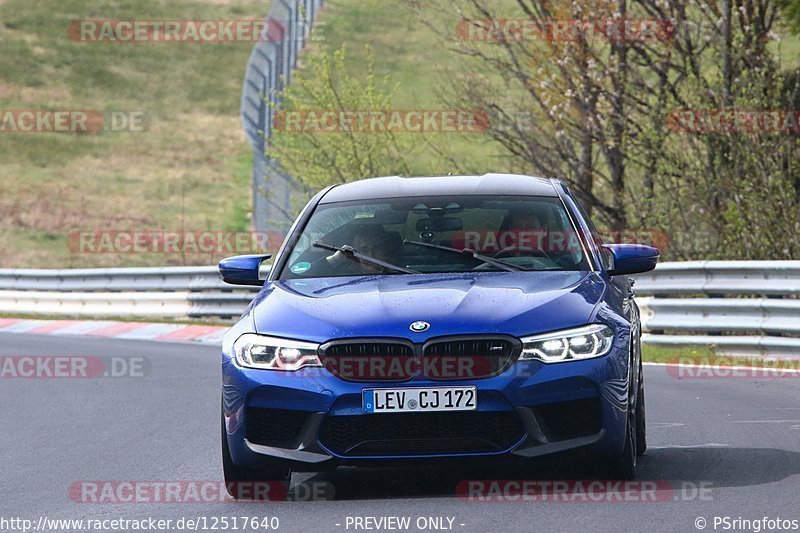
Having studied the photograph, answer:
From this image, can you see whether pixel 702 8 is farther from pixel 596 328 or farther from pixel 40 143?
pixel 40 143

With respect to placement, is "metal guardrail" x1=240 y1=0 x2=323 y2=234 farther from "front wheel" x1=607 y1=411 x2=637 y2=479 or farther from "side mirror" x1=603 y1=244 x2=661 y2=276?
"front wheel" x1=607 y1=411 x2=637 y2=479

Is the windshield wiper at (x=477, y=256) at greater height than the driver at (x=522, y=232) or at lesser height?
lesser

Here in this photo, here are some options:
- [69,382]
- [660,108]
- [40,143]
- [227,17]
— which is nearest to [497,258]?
[69,382]

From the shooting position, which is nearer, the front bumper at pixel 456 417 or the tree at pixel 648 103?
the front bumper at pixel 456 417

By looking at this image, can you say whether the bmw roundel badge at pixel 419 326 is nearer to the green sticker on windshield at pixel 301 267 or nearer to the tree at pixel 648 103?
the green sticker on windshield at pixel 301 267

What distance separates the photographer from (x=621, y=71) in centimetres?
2244

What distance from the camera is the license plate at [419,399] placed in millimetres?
6797

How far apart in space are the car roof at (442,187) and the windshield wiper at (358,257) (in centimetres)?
51

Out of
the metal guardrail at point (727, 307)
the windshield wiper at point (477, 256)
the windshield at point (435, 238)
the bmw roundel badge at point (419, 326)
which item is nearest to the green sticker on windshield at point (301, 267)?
the windshield at point (435, 238)

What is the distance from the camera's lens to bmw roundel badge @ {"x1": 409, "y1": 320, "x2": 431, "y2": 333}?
689 cm

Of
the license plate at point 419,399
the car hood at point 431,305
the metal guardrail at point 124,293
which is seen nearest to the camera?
the license plate at point 419,399

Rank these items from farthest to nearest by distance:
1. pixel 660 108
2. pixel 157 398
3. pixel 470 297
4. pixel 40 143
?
1. pixel 40 143
2. pixel 660 108
3. pixel 157 398
4. pixel 470 297

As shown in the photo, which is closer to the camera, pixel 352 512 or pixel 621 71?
pixel 352 512

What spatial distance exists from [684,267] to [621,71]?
5806mm
